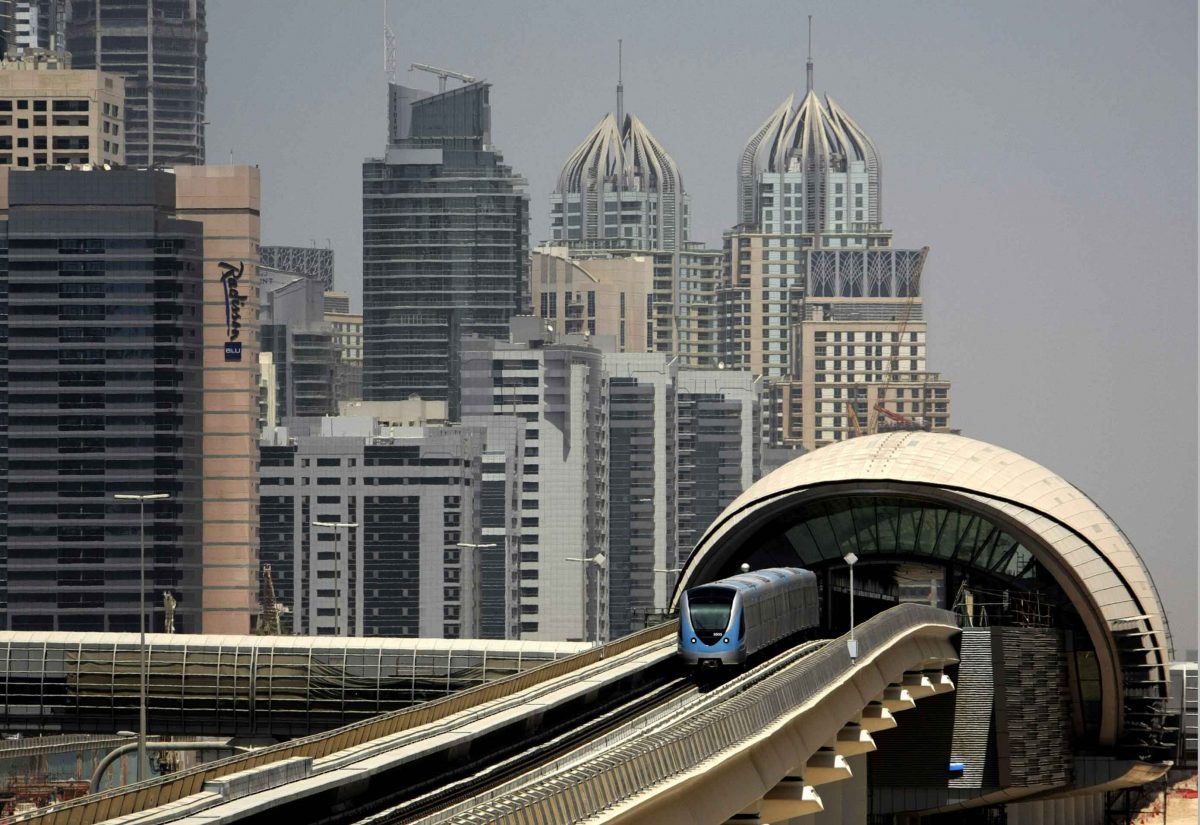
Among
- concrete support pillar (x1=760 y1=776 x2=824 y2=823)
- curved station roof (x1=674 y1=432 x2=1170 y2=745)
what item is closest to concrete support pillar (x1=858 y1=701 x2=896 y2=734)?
concrete support pillar (x1=760 y1=776 x2=824 y2=823)

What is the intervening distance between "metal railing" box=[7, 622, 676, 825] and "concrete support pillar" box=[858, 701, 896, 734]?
287 inches

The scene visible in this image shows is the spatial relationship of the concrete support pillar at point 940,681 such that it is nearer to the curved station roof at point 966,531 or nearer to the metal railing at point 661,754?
the curved station roof at point 966,531

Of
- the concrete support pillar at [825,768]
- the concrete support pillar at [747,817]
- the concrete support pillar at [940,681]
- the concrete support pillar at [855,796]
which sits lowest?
the concrete support pillar at [855,796]

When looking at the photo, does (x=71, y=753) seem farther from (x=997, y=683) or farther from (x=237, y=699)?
(x=997, y=683)

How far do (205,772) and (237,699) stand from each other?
3865 centimetres

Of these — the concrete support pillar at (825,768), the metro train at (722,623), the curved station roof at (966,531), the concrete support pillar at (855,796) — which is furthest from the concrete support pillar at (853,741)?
the curved station roof at (966,531)

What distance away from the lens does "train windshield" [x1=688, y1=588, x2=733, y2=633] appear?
5131 cm

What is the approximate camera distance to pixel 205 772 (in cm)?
2906

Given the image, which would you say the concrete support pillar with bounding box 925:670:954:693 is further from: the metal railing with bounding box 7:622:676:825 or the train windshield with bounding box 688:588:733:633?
the metal railing with bounding box 7:622:676:825

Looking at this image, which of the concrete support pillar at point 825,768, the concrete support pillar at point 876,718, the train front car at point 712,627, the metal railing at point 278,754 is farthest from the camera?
the concrete support pillar at point 876,718

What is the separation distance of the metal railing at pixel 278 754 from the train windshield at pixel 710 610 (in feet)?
8.44

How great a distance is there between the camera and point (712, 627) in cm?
5141

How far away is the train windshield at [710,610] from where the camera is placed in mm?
51312

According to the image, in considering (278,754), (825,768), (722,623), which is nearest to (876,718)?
(722,623)
